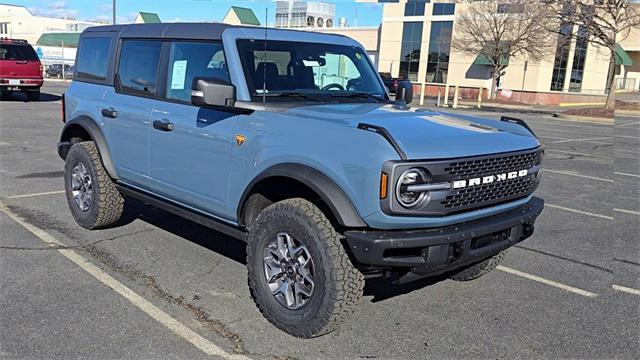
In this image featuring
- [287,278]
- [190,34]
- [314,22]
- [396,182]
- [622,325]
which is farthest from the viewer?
[314,22]

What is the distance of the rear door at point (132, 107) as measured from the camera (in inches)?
191

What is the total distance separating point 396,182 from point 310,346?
1.18 m

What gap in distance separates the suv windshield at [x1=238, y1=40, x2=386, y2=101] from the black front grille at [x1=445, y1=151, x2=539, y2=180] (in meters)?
1.40

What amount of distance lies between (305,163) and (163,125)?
1636 mm

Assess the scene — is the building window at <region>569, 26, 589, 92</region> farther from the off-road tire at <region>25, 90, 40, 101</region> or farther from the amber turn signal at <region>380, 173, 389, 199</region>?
the amber turn signal at <region>380, 173, 389, 199</region>

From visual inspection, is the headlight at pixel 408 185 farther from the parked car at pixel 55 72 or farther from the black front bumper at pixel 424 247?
the parked car at pixel 55 72

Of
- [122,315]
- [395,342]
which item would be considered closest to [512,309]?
[395,342]

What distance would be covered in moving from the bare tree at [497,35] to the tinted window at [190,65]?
37.8 metres

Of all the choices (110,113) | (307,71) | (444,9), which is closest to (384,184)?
(307,71)

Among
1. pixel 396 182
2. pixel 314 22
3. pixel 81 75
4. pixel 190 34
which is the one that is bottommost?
pixel 396 182

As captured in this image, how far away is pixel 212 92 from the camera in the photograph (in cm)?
375

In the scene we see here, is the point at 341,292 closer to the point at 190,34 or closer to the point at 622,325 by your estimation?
the point at 622,325

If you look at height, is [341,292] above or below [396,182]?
below

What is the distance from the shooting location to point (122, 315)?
3.75 metres
